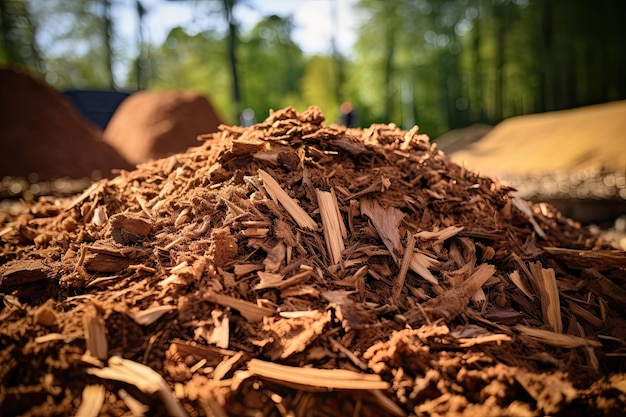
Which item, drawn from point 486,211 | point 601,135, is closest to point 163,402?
point 486,211

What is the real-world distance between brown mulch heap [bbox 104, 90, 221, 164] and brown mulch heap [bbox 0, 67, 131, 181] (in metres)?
1.18

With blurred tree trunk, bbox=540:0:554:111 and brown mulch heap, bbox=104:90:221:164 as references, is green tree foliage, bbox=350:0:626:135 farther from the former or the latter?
brown mulch heap, bbox=104:90:221:164

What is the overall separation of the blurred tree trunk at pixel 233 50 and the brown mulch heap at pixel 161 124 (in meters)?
4.16

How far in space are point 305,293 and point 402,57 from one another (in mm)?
25393

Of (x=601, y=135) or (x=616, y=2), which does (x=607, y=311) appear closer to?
(x=601, y=135)

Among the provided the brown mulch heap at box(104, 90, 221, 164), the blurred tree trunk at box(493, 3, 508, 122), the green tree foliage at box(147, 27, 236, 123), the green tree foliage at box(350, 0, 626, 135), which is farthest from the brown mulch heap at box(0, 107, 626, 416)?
the green tree foliage at box(350, 0, 626, 135)

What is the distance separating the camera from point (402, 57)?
24406mm

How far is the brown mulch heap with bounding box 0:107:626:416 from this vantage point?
5.02 ft

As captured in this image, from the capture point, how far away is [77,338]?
166 centimetres

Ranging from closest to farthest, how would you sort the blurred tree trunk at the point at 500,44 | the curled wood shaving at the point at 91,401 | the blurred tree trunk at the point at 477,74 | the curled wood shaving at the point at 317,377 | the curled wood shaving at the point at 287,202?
1. the curled wood shaving at the point at 91,401
2. the curled wood shaving at the point at 317,377
3. the curled wood shaving at the point at 287,202
4. the blurred tree trunk at the point at 500,44
5. the blurred tree trunk at the point at 477,74

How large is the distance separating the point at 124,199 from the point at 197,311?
138cm

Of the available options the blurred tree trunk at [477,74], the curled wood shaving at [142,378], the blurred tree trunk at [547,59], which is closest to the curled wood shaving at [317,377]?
the curled wood shaving at [142,378]

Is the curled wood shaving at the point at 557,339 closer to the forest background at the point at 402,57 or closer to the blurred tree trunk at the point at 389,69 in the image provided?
the forest background at the point at 402,57

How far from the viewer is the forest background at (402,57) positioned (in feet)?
69.8
